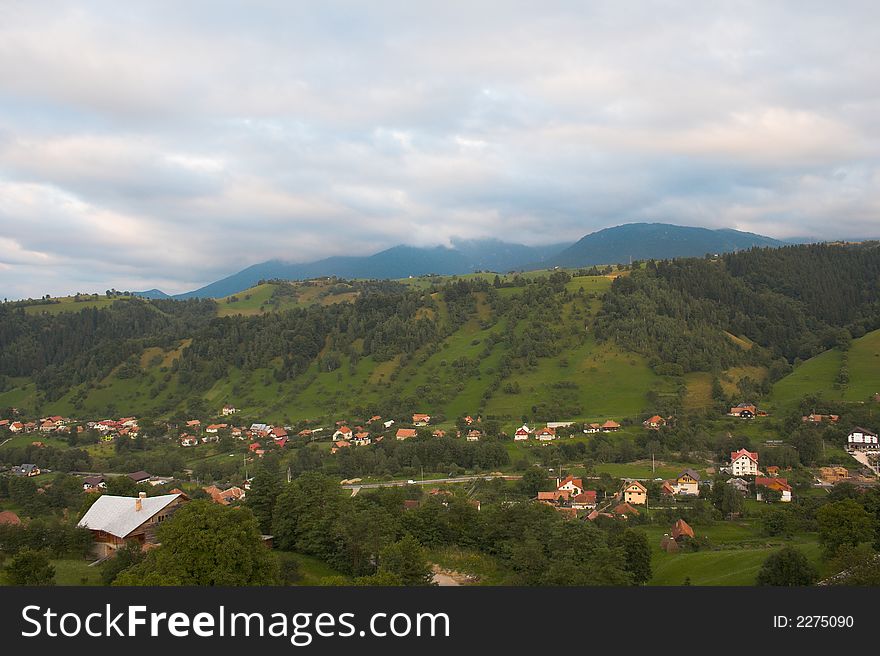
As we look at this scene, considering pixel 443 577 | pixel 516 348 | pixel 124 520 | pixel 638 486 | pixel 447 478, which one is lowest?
pixel 447 478

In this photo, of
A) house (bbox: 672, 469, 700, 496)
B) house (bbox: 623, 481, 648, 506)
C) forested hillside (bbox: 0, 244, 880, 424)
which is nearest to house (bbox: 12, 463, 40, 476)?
forested hillside (bbox: 0, 244, 880, 424)

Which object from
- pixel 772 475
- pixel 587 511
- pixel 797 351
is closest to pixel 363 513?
pixel 587 511

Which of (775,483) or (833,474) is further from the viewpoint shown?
(833,474)

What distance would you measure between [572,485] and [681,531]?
55.2 feet

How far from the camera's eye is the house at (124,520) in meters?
34.2

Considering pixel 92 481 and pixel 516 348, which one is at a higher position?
pixel 516 348

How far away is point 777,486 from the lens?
55719 millimetres

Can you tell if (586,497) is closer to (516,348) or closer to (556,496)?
(556,496)

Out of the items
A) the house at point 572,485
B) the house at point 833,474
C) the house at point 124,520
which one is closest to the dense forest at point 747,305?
the house at point 833,474

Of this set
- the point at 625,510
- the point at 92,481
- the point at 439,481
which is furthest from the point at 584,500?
the point at 92,481

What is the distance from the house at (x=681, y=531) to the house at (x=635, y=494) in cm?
1060

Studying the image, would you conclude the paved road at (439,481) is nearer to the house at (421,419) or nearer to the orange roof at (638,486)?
the orange roof at (638,486)

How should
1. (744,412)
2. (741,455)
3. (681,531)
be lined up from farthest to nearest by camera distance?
1. (744,412)
2. (741,455)
3. (681,531)

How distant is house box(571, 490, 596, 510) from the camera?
53312 mm
